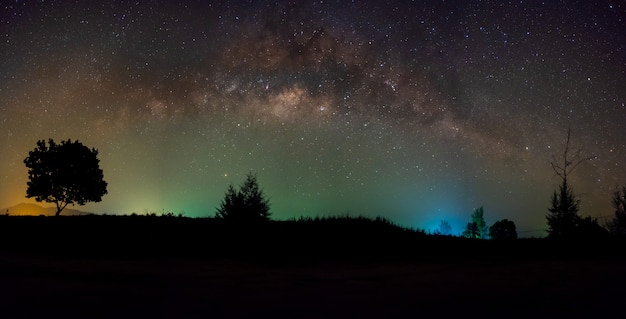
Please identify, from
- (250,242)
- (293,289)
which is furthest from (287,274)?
(250,242)

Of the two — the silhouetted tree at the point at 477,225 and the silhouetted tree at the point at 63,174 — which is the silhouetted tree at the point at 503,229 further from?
the silhouetted tree at the point at 63,174

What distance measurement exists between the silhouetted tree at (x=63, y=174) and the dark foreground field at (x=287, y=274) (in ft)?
86.2

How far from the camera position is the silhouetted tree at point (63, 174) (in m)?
40.7

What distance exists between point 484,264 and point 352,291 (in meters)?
6.71

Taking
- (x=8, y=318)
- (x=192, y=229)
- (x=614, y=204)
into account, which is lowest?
(x=8, y=318)

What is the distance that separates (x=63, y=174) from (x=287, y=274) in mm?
38566

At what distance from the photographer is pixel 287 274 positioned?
397 inches

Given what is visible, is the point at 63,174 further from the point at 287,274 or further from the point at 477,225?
the point at 477,225

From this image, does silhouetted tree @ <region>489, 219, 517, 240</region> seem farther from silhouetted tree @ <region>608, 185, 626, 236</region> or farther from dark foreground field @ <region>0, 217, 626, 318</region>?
dark foreground field @ <region>0, 217, 626, 318</region>

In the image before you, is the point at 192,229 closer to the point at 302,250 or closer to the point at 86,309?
the point at 302,250

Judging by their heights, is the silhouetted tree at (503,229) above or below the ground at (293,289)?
above

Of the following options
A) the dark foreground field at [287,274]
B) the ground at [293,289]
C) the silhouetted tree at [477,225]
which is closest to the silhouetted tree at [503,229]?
the silhouetted tree at [477,225]

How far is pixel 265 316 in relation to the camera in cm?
569

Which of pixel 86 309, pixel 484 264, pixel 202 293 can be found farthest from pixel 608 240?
pixel 86 309
